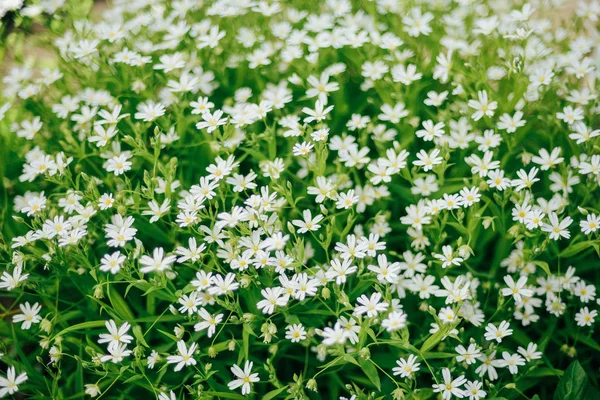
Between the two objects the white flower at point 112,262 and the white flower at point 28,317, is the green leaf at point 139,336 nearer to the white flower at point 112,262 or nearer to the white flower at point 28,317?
the white flower at point 112,262

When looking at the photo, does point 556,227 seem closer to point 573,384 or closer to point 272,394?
point 573,384

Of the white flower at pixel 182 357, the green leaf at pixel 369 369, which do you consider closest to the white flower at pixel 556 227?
the green leaf at pixel 369 369

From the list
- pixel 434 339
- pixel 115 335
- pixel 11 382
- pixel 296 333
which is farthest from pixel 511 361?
pixel 11 382

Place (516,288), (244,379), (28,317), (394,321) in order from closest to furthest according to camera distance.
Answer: (394,321), (244,379), (516,288), (28,317)

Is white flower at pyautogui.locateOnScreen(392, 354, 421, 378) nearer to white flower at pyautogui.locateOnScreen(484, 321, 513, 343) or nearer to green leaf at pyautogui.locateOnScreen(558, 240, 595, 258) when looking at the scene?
white flower at pyautogui.locateOnScreen(484, 321, 513, 343)

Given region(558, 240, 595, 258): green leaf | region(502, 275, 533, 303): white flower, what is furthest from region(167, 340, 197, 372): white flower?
region(558, 240, 595, 258): green leaf
